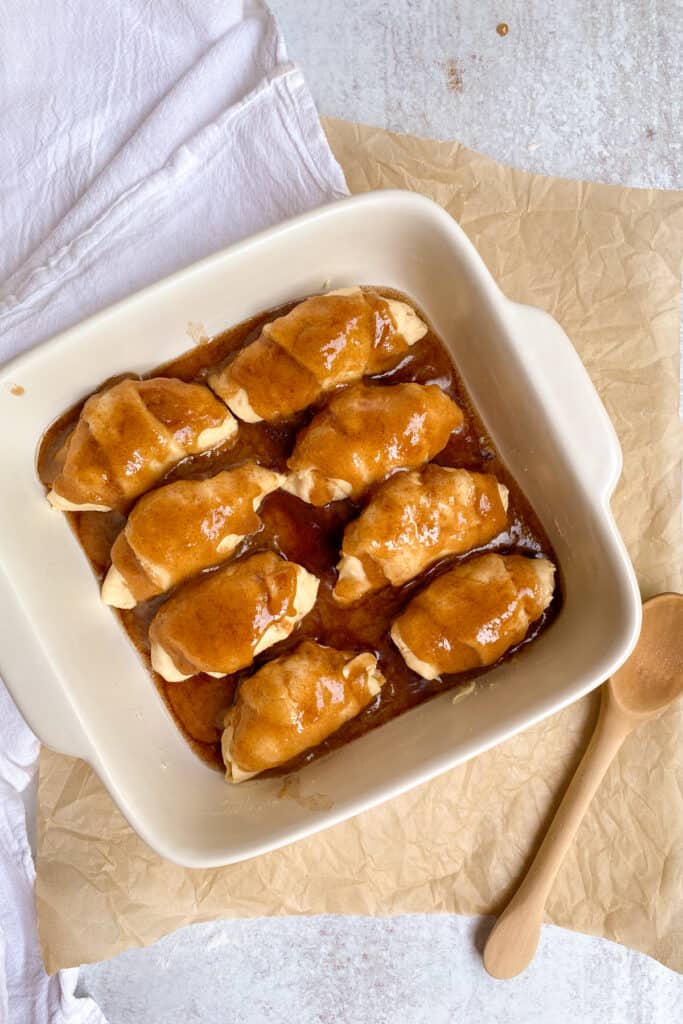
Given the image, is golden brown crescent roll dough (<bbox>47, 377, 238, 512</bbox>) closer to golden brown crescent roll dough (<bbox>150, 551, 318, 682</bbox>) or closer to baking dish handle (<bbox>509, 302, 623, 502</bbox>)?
golden brown crescent roll dough (<bbox>150, 551, 318, 682</bbox>)

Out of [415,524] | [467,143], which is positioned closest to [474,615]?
[415,524]

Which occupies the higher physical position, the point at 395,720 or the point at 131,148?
the point at 131,148

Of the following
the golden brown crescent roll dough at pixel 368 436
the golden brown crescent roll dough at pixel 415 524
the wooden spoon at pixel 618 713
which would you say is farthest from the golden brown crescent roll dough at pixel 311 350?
the wooden spoon at pixel 618 713

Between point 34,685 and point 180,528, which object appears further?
point 180,528

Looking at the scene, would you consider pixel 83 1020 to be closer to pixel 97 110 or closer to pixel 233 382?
pixel 233 382

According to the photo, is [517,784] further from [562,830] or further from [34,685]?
[34,685]

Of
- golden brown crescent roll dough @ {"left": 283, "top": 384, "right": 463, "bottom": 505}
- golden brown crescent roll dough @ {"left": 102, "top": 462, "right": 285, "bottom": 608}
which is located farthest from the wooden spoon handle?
golden brown crescent roll dough @ {"left": 102, "top": 462, "right": 285, "bottom": 608}
